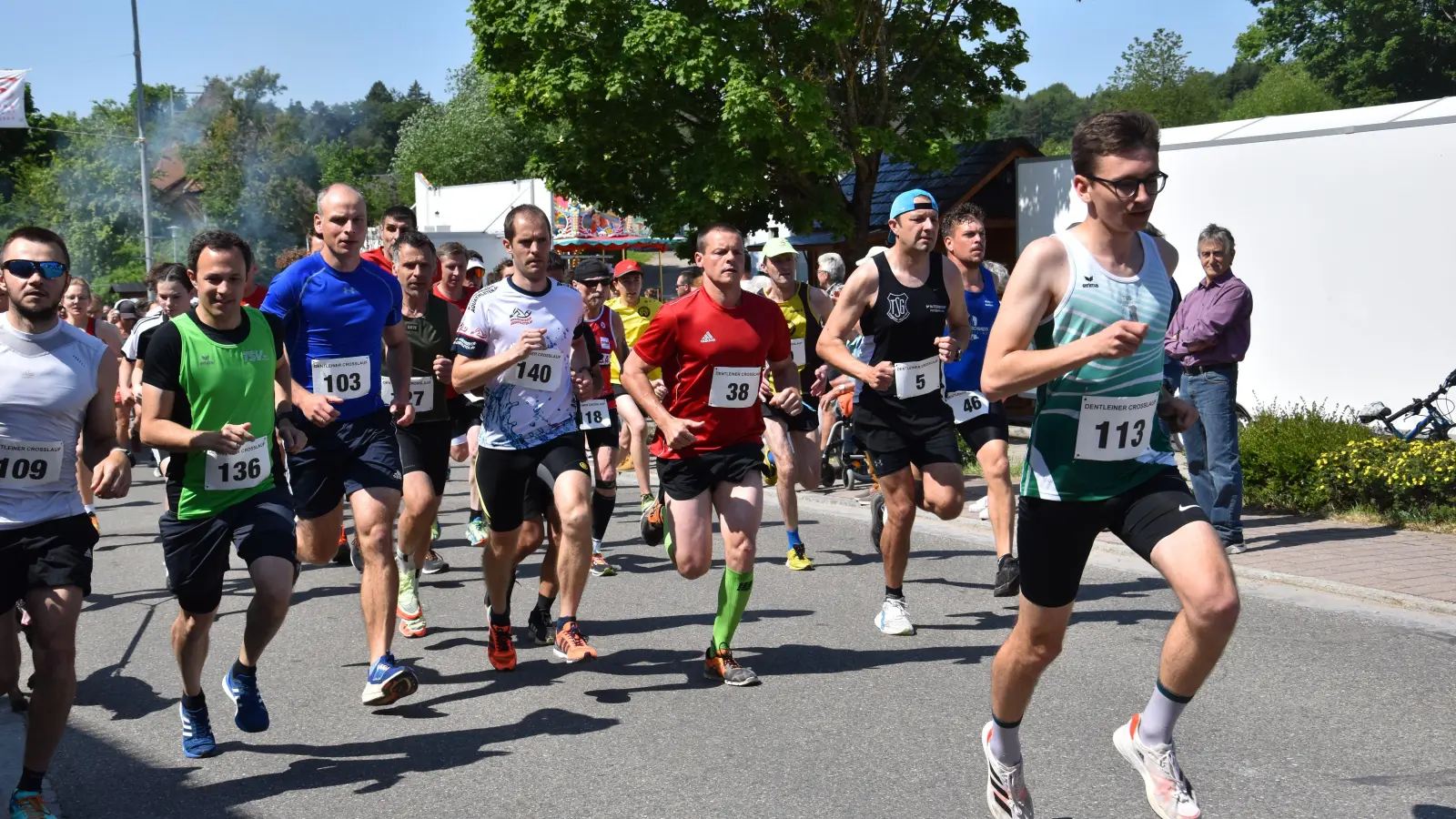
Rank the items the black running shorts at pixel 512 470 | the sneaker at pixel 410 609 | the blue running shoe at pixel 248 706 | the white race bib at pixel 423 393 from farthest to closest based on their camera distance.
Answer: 1. the white race bib at pixel 423 393
2. the sneaker at pixel 410 609
3. the black running shorts at pixel 512 470
4. the blue running shoe at pixel 248 706

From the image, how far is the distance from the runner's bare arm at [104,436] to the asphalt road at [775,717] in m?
1.11

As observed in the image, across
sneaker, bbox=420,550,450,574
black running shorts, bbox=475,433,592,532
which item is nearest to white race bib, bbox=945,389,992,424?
black running shorts, bbox=475,433,592,532

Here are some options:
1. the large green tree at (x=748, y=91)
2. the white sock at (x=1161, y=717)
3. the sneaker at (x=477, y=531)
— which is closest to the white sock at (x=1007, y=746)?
the white sock at (x=1161, y=717)

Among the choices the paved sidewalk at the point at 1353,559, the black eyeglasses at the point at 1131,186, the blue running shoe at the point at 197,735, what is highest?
the black eyeglasses at the point at 1131,186

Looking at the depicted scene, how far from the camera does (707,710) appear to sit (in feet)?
19.5

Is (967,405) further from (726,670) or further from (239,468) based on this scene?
(239,468)

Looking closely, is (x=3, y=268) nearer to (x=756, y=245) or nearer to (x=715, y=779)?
(x=715, y=779)

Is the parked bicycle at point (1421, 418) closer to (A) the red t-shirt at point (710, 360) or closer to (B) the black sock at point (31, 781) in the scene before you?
(A) the red t-shirt at point (710, 360)

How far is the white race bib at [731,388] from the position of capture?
21.0 ft

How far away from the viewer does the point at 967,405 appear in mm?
7766

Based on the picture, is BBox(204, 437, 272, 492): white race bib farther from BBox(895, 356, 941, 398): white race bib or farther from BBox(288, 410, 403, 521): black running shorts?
BBox(895, 356, 941, 398): white race bib

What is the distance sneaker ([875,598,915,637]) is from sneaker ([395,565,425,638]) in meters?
2.47

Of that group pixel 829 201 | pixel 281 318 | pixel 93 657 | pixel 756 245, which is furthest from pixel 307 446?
pixel 756 245

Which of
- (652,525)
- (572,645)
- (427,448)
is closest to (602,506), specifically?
(652,525)
